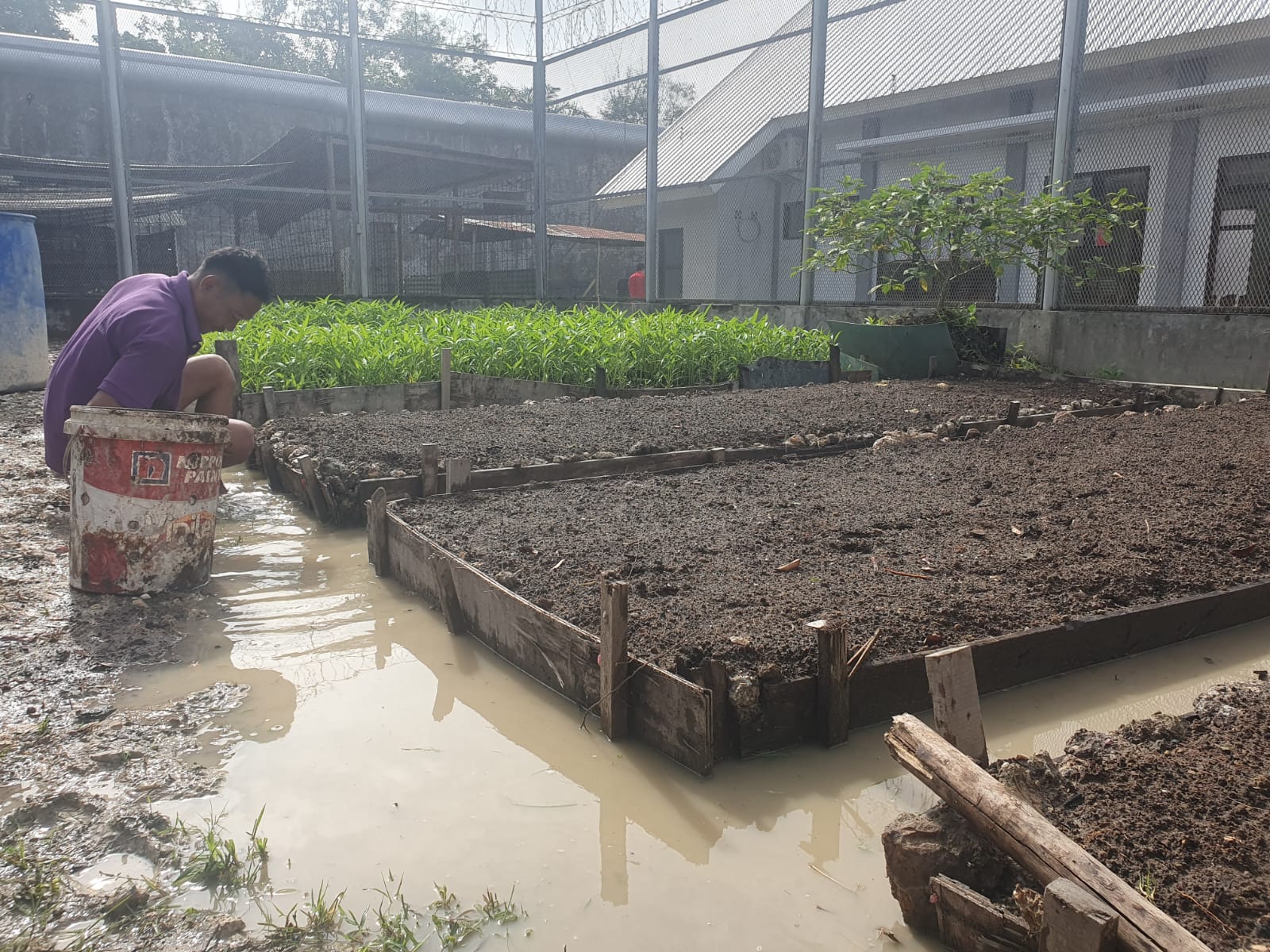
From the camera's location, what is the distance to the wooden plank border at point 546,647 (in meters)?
2.37

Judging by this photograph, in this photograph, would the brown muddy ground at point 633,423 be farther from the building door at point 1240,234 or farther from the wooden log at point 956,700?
the wooden log at point 956,700

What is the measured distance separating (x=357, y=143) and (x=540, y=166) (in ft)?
8.89

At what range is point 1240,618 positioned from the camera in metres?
3.24

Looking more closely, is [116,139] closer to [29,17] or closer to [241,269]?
[241,269]

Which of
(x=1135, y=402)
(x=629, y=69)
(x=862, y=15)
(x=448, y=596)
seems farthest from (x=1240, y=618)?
(x=629, y=69)

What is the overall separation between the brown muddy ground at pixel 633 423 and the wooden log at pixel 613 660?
2.48 meters

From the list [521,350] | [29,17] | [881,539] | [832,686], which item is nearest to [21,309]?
[521,350]

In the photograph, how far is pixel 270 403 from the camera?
6367 millimetres

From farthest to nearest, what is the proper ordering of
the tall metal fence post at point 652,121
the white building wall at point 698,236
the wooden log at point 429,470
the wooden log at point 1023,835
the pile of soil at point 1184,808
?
the white building wall at point 698,236
the tall metal fence post at point 652,121
the wooden log at point 429,470
the pile of soil at point 1184,808
the wooden log at point 1023,835

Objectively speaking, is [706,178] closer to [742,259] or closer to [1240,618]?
[742,259]

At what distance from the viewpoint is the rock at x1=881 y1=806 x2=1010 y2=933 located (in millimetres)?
1773

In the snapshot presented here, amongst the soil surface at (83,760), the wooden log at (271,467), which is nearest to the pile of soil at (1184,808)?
the soil surface at (83,760)

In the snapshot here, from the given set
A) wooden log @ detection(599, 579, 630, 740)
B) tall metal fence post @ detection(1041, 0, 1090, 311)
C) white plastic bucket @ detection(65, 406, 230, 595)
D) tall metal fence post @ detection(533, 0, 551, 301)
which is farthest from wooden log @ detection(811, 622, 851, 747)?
tall metal fence post @ detection(533, 0, 551, 301)

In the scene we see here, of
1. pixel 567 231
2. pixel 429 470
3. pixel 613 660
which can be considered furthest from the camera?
pixel 567 231
